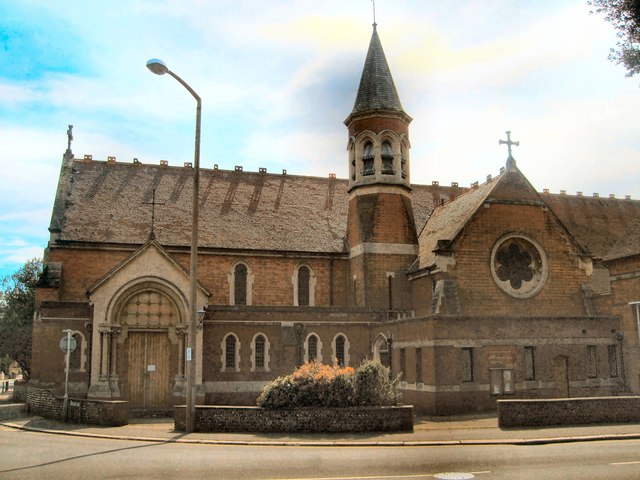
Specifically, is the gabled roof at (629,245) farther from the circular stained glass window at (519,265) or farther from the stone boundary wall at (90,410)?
the stone boundary wall at (90,410)

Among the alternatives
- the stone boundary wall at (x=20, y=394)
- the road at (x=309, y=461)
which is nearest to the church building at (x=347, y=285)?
the stone boundary wall at (x=20, y=394)

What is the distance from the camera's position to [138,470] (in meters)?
13.2

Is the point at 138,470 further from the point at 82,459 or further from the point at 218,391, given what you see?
the point at 218,391

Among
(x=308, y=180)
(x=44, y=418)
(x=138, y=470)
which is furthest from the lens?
(x=308, y=180)

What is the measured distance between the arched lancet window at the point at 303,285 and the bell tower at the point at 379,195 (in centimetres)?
242

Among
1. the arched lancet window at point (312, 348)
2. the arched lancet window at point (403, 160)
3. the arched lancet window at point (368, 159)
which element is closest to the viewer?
the arched lancet window at point (312, 348)

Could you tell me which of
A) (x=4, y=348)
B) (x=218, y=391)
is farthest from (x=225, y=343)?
(x=4, y=348)

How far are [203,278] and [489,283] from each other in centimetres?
1458

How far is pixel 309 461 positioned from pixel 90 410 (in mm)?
10937

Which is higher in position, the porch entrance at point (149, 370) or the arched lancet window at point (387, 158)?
the arched lancet window at point (387, 158)

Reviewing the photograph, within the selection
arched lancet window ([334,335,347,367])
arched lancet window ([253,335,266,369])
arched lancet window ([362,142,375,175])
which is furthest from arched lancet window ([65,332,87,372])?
arched lancet window ([362,142,375,175])

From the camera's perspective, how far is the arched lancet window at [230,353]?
31922mm

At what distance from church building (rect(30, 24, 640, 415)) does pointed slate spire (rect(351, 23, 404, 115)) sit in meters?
0.10

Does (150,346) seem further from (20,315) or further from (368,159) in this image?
(20,315)
